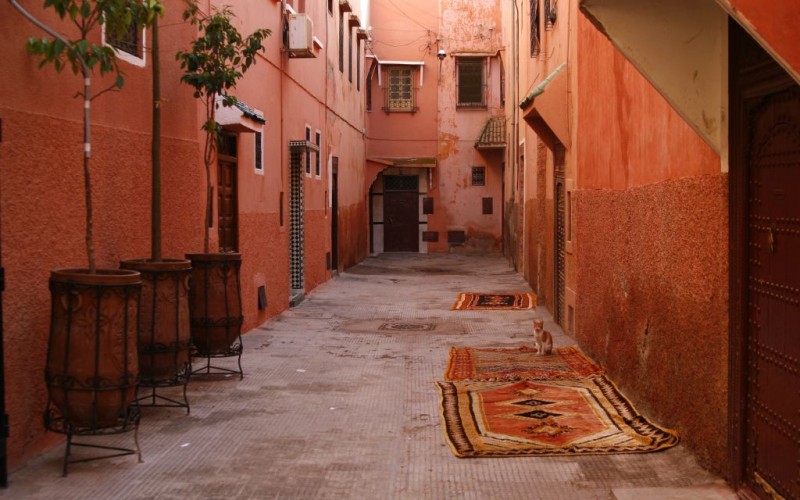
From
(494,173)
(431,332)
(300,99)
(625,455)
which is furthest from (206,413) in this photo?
(494,173)

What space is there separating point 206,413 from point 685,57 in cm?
432

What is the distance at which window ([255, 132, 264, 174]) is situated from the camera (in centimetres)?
1238

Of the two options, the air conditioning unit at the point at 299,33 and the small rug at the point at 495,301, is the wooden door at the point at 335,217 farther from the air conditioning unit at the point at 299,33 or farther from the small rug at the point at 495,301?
the air conditioning unit at the point at 299,33

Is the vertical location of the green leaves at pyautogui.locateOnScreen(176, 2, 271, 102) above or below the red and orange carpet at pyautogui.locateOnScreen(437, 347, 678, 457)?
above

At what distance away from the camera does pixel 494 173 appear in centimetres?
2831

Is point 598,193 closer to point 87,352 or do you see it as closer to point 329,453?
point 329,453

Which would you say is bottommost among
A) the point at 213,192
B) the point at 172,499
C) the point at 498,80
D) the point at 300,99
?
the point at 172,499

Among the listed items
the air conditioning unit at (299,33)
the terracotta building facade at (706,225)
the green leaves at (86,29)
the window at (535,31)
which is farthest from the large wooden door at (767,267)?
the window at (535,31)

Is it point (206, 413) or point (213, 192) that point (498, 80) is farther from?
point (206, 413)

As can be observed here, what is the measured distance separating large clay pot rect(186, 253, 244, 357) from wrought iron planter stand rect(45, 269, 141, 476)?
8.73 feet

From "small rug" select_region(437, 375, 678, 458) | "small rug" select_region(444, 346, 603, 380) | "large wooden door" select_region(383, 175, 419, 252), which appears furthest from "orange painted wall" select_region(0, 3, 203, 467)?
"large wooden door" select_region(383, 175, 419, 252)

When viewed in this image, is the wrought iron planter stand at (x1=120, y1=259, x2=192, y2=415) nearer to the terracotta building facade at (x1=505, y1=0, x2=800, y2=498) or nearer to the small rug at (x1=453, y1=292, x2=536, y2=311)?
the terracotta building facade at (x1=505, y1=0, x2=800, y2=498)

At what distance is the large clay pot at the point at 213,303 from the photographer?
27.5ft

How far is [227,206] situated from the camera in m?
11.0
